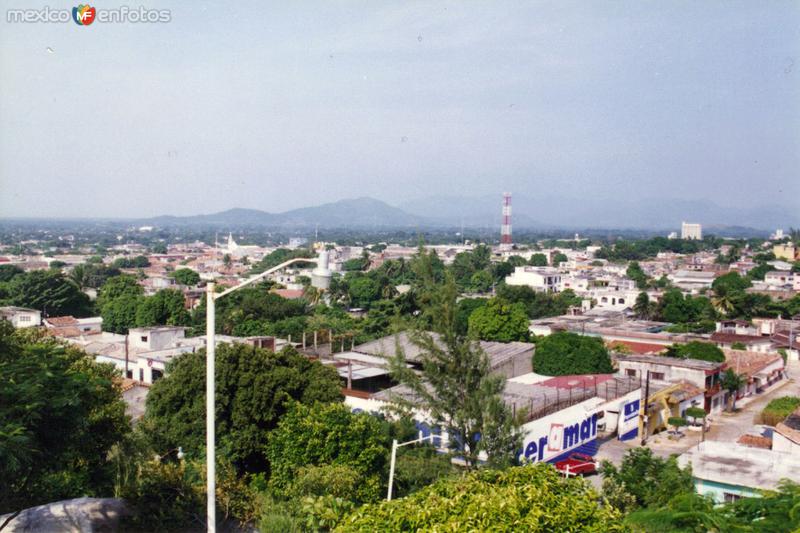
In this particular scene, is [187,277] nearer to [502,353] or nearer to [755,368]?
[502,353]

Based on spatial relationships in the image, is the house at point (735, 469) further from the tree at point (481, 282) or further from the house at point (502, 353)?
the tree at point (481, 282)

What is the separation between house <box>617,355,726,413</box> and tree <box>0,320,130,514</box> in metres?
15.2

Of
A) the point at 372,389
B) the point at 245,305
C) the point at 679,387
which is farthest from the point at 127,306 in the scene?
the point at 679,387

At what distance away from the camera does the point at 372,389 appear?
62.2 feet

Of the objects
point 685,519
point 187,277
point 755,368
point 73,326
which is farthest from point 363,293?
point 685,519

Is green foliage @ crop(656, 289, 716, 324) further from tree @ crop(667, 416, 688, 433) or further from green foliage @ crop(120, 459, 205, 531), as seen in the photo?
green foliage @ crop(120, 459, 205, 531)

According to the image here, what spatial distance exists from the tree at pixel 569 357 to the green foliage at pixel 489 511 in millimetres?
16709

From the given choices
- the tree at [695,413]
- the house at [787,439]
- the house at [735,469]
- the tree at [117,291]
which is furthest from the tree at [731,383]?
the tree at [117,291]

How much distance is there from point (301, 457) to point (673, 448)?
10794mm

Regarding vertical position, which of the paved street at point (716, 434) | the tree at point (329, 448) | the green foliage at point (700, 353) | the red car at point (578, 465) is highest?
the tree at point (329, 448)

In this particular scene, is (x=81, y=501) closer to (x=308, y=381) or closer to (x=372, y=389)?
(x=308, y=381)

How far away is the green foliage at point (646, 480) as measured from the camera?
9535 mm

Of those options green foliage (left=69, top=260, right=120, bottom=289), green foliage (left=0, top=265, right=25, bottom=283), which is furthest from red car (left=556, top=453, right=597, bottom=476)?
green foliage (left=0, top=265, right=25, bottom=283)

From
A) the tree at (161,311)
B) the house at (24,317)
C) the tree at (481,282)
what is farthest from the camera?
the tree at (481,282)
